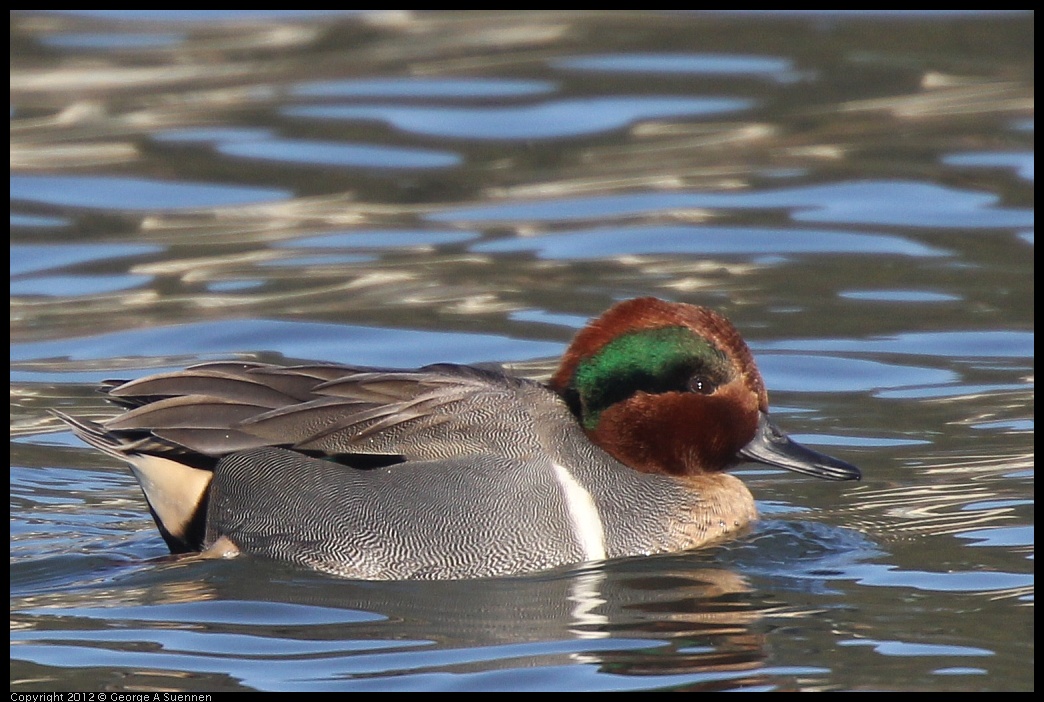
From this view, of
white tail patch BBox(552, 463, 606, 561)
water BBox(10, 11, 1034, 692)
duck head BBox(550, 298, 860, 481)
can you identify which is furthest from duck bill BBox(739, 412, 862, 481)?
white tail patch BBox(552, 463, 606, 561)

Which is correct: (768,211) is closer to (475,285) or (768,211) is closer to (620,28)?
(475,285)

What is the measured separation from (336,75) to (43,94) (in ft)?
6.92

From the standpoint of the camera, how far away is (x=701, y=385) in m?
6.00

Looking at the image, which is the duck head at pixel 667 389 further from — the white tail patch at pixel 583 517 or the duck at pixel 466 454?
the white tail patch at pixel 583 517

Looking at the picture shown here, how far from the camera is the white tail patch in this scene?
582cm

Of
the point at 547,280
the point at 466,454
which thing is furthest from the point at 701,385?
the point at 547,280

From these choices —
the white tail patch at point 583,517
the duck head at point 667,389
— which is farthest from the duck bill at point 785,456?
the white tail patch at point 583,517

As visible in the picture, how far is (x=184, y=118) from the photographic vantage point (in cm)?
1248

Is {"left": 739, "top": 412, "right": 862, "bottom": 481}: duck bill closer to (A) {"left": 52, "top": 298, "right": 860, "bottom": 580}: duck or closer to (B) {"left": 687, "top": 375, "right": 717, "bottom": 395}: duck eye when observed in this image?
(A) {"left": 52, "top": 298, "right": 860, "bottom": 580}: duck

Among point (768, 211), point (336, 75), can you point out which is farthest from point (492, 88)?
point (768, 211)

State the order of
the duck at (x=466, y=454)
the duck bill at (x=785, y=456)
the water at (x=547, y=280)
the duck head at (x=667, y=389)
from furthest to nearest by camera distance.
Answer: the duck bill at (x=785, y=456), the duck head at (x=667, y=389), the duck at (x=466, y=454), the water at (x=547, y=280)

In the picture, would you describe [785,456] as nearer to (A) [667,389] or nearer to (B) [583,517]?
(A) [667,389]

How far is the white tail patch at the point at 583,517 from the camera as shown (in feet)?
19.1
